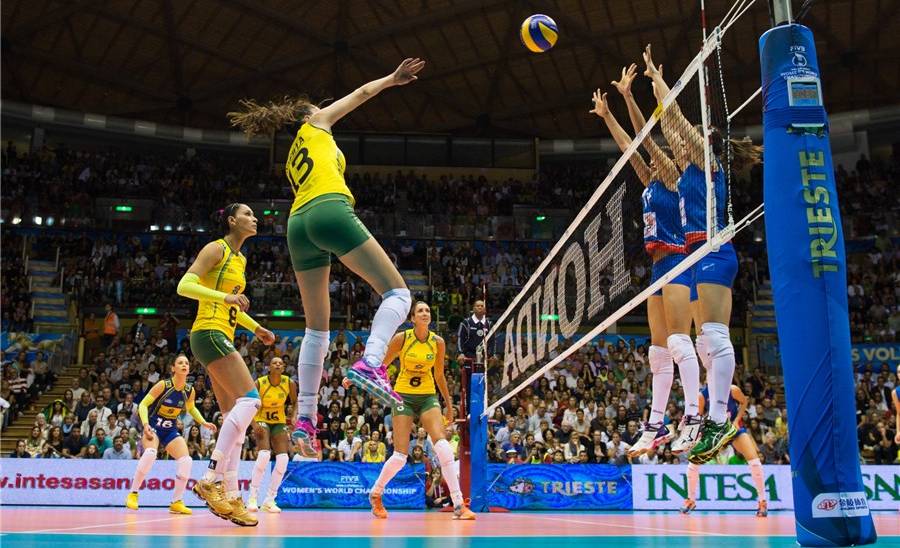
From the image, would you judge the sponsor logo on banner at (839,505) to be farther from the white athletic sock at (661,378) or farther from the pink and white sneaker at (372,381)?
the white athletic sock at (661,378)

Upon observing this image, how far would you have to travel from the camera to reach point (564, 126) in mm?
37531

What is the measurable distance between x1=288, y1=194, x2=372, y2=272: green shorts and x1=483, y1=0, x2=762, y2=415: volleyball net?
93.7 inches

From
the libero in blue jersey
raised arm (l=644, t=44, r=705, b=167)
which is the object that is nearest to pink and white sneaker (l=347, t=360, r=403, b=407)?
the libero in blue jersey

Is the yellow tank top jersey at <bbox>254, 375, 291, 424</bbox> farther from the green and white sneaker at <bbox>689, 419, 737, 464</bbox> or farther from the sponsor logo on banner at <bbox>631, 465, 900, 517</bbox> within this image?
the green and white sneaker at <bbox>689, 419, 737, 464</bbox>

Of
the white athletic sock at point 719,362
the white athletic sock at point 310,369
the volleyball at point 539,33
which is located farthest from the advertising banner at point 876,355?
the white athletic sock at point 310,369

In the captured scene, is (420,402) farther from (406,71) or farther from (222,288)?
(406,71)

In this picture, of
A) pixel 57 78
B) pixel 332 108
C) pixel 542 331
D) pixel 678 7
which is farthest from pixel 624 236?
pixel 57 78

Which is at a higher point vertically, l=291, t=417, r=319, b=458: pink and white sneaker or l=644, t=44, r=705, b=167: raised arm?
l=644, t=44, r=705, b=167: raised arm

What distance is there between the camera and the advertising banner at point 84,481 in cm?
1545

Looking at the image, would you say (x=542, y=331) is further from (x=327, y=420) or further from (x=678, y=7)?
(x=678, y=7)

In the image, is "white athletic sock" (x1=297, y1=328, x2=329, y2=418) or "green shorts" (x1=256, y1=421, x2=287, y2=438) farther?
"green shorts" (x1=256, y1=421, x2=287, y2=438)

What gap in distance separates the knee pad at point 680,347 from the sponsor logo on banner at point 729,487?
982cm

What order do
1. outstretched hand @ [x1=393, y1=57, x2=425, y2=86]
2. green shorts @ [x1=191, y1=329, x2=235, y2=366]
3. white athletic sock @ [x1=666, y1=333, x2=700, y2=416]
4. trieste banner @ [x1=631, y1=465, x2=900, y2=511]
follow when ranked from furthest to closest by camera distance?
trieste banner @ [x1=631, y1=465, x2=900, y2=511]
green shorts @ [x1=191, y1=329, x2=235, y2=366]
white athletic sock @ [x1=666, y1=333, x2=700, y2=416]
outstretched hand @ [x1=393, y1=57, x2=425, y2=86]

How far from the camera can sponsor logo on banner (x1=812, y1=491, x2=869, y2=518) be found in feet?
13.8
